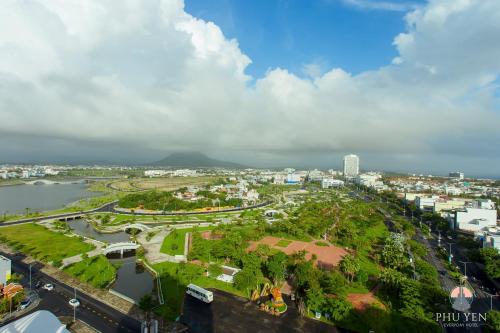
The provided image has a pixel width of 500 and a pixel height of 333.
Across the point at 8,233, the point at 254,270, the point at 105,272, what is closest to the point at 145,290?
the point at 105,272

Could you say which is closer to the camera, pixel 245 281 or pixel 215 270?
pixel 245 281

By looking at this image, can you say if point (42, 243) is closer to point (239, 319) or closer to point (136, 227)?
point (136, 227)

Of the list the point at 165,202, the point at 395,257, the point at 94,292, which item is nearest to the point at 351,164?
the point at 165,202

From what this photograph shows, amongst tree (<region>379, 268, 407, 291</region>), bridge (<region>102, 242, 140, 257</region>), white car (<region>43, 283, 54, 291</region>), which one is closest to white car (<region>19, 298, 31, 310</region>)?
white car (<region>43, 283, 54, 291</region>)

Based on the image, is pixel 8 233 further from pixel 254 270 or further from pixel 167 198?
pixel 254 270

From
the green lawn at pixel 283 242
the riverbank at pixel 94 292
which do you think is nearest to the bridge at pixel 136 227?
the riverbank at pixel 94 292

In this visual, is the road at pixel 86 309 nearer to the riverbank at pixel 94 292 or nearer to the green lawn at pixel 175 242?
the riverbank at pixel 94 292

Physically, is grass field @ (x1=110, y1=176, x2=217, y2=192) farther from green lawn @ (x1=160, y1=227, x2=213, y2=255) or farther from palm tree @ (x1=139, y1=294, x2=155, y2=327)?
palm tree @ (x1=139, y1=294, x2=155, y2=327)
